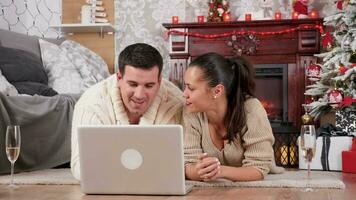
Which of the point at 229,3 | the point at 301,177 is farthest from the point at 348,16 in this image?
the point at 301,177

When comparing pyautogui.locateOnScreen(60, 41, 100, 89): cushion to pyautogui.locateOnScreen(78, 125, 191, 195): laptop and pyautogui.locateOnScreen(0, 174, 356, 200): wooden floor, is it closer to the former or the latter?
pyautogui.locateOnScreen(0, 174, 356, 200): wooden floor

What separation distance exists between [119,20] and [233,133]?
2.80 metres

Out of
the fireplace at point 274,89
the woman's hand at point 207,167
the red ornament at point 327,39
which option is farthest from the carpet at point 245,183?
the fireplace at point 274,89

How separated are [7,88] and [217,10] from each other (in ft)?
6.76

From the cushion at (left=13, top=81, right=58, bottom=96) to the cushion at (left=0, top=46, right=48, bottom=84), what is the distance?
0.18ft

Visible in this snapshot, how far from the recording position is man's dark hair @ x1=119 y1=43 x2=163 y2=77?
2.40m

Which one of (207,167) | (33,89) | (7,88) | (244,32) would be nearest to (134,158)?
(207,167)

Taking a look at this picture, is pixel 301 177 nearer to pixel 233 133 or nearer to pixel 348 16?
pixel 233 133

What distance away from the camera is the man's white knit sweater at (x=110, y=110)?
8.34 feet

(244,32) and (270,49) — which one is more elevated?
(244,32)

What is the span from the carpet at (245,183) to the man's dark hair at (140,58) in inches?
21.7

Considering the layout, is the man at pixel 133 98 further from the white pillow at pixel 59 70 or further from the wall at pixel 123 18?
the wall at pixel 123 18

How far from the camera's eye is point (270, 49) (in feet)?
15.8

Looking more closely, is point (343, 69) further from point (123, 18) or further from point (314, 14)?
point (123, 18)
